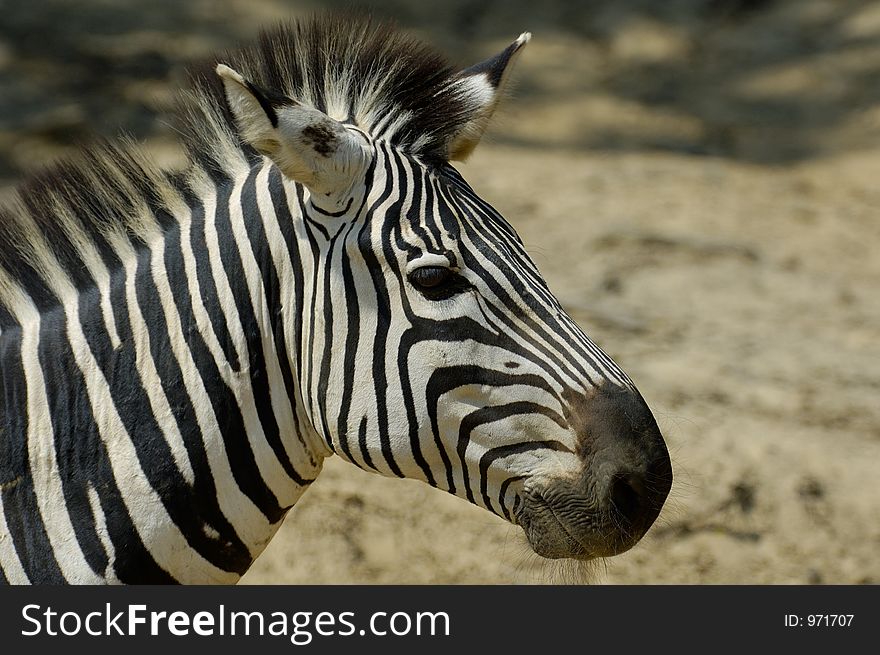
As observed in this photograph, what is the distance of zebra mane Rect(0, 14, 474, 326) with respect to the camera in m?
3.23

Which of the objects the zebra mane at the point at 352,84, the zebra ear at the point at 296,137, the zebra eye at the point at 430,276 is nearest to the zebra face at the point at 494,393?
the zebra eye at the point at 430,276

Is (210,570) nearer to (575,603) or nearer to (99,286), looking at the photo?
(99,286)

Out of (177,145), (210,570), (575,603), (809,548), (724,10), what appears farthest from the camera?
(724,10)

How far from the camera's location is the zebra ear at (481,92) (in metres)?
3.41

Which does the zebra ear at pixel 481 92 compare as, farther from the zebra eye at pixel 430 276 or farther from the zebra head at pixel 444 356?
the zebra eye at pixel 430 276

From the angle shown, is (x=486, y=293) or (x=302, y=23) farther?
(x=302, y=23)

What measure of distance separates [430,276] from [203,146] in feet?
3.16

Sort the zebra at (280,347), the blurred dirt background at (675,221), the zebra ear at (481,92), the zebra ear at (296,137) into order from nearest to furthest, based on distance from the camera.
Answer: the zebra ear at (296,137)
the zebra at (280,347)
the zebra ear at (481,92)
the blurred dirt background at (675,221)

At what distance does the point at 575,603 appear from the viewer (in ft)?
12.5

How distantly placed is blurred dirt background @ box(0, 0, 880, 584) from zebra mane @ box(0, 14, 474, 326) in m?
0.23

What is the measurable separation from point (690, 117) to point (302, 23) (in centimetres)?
923

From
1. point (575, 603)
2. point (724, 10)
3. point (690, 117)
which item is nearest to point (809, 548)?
point (575, 603)

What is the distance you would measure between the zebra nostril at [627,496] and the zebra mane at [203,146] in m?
1.19

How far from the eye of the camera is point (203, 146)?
3297mm
